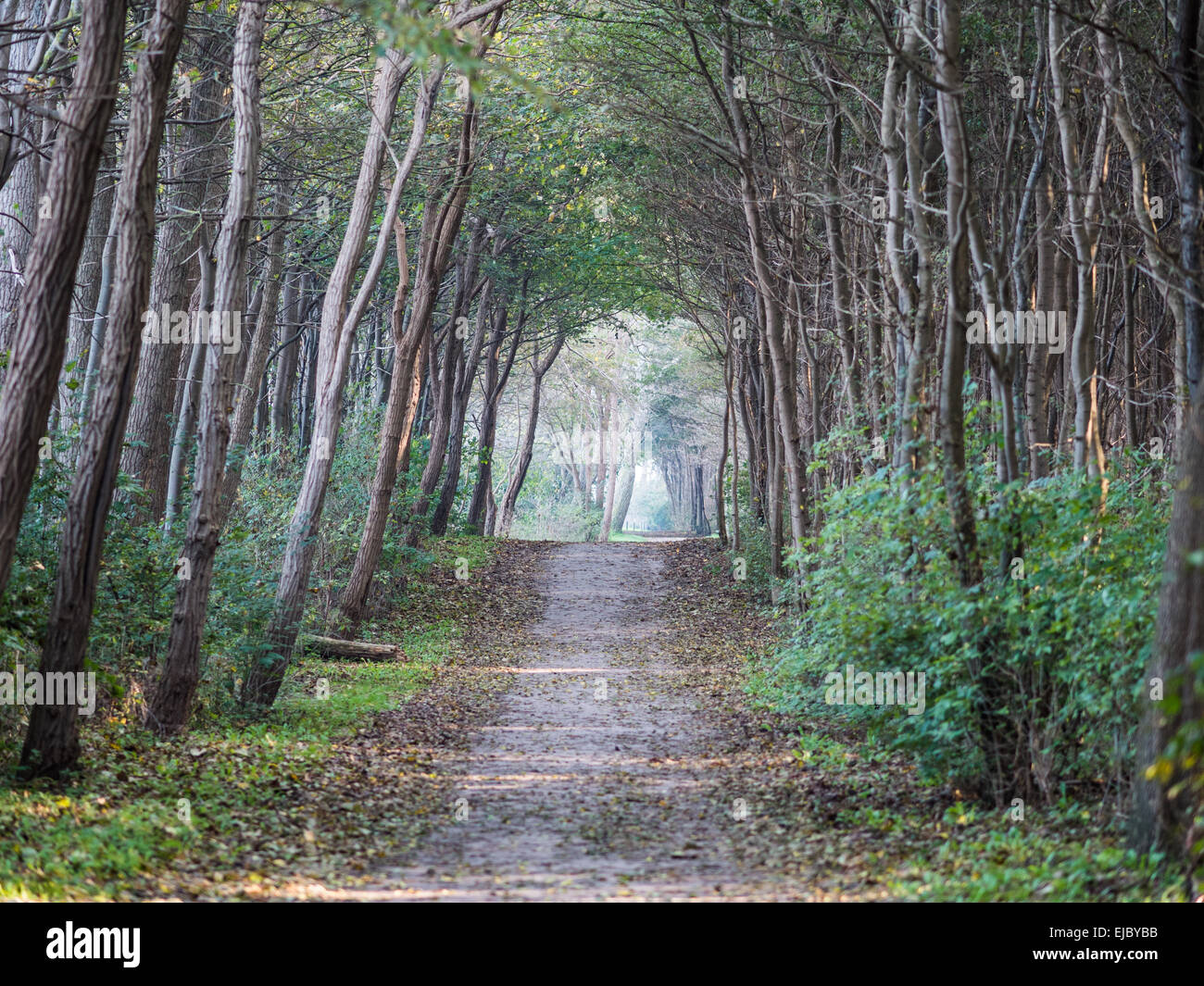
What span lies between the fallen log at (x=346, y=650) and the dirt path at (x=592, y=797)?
59.6 inches

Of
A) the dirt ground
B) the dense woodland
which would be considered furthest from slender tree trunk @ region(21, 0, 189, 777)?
the dirt ground

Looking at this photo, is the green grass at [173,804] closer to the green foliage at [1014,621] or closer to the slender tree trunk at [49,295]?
the slender tree trunk at [49,295]

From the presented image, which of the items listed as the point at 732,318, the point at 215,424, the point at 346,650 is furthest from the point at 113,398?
the point at 732,318

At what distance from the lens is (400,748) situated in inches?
399

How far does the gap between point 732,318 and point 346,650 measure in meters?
11.1

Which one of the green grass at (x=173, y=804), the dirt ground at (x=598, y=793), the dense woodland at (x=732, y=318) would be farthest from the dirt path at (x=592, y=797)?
the dense woodland at (x=732, y=318)

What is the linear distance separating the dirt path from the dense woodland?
1505 mm

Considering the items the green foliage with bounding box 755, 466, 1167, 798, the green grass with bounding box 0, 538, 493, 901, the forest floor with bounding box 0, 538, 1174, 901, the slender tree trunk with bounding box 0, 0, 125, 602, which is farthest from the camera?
the slender tree trunk with bounding box 0, 0, 125, 602

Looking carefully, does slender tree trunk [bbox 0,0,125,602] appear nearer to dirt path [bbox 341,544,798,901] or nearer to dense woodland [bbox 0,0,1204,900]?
dense woodland [bbox 0,0,1204,900]

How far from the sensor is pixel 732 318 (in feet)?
73.2

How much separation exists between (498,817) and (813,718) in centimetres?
448

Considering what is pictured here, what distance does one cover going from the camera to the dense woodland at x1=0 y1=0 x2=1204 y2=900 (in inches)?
266

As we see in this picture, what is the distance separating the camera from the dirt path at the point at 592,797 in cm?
630

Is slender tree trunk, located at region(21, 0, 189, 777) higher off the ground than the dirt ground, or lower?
higher
